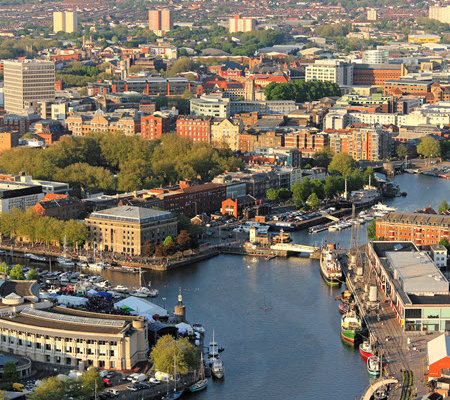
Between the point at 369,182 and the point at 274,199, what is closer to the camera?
the point at 274,199

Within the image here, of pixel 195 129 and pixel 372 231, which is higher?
pixel 195 129

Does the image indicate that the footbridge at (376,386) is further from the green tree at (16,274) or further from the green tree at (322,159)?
the green tree at (322,159)

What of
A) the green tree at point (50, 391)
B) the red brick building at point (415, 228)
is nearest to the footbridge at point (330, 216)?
the red brick building at point (415, 228)

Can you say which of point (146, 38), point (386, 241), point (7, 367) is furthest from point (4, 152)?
point (146, 38)

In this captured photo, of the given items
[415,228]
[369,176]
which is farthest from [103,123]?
[415,228]

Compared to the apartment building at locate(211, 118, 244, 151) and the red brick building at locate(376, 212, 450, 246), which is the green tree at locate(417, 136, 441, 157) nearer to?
the apartment building at locate(211, 118, 244, 151)

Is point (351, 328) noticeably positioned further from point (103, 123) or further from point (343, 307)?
point (103, 123)

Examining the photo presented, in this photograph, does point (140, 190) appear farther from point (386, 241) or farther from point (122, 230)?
point (386, 241)
